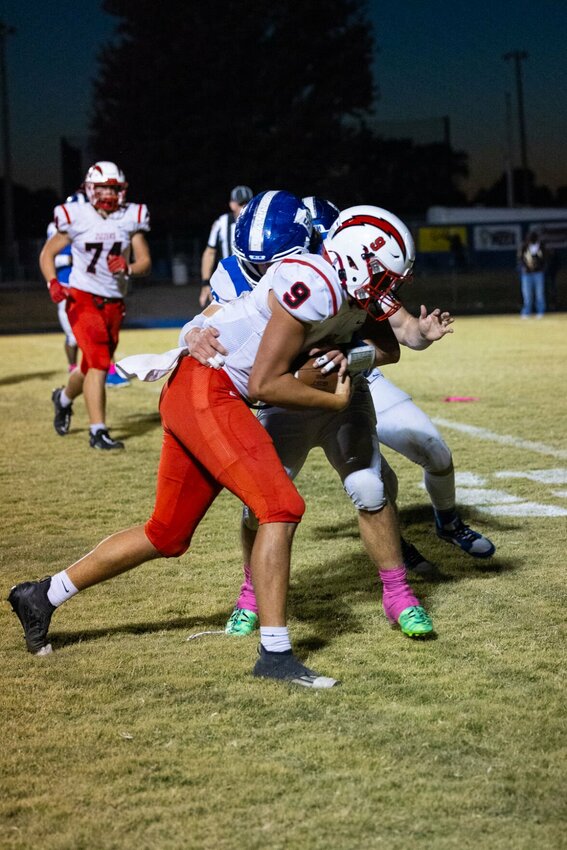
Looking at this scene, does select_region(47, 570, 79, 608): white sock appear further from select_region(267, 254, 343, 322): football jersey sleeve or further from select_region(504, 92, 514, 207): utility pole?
select_region(504, 92, 514, 207): utility pole

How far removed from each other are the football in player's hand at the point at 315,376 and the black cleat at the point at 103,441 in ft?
16.4

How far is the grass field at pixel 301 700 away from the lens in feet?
9.36

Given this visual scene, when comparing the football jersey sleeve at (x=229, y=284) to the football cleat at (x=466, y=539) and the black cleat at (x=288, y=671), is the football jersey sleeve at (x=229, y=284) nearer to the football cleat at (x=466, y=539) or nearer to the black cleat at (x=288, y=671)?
the black cleat at (x=288, y=671)

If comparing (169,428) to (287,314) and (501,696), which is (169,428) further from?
(501,696)

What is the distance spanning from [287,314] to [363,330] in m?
0.78

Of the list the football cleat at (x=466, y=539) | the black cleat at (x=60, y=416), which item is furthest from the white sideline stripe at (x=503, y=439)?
the black cleat at (x=60, y=416)

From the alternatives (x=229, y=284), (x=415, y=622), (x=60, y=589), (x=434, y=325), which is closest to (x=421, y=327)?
(x=434, y=325)

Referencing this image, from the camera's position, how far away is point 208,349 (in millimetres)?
3922

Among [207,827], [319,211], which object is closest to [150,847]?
[207,827]

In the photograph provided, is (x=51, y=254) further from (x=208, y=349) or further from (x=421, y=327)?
(x=208, y=349)

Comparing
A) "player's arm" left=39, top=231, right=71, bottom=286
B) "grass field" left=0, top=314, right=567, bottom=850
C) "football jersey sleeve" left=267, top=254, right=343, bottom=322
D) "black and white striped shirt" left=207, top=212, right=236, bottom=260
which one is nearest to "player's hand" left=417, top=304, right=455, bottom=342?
"football jersey sleeve" left=267, top=254, right=343, bottom=322

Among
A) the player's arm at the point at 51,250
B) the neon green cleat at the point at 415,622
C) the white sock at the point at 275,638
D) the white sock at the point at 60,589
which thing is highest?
the player's arm at the point at 51,250

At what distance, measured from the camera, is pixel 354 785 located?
3.02m

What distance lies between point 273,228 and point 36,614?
1.62 metres
